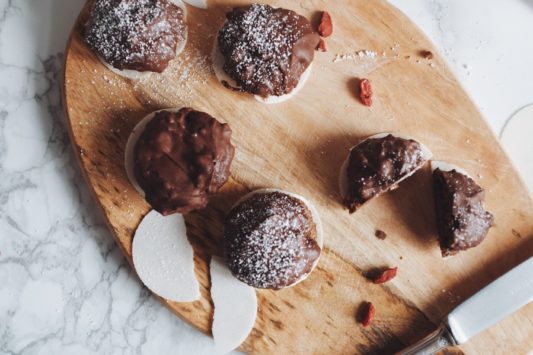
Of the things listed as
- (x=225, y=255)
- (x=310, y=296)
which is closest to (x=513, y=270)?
(x=310, y=296)

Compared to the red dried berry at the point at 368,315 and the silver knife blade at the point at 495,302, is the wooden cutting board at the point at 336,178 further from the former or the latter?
the silver knife blade at the point at 495,302

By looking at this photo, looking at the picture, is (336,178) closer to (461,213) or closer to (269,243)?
(269,243)

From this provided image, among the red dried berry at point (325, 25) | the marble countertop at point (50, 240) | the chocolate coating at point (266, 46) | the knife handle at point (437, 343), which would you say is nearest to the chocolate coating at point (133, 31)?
the chocolate coating at point (266, 46)

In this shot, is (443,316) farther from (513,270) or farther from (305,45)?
(305,45)

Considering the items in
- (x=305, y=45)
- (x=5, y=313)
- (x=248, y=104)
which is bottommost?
(x=5, y=313)

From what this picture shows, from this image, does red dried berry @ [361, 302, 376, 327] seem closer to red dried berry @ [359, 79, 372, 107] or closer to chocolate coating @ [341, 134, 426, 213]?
chocolate coating @ [341, 134, 426, 213]

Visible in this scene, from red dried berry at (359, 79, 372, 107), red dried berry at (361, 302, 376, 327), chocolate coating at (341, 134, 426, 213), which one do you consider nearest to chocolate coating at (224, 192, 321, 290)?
chocolate coating at (341, 134, 426, 213)

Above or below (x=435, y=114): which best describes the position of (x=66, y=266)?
below

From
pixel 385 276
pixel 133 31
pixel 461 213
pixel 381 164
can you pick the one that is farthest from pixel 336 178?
pixel 133 31
